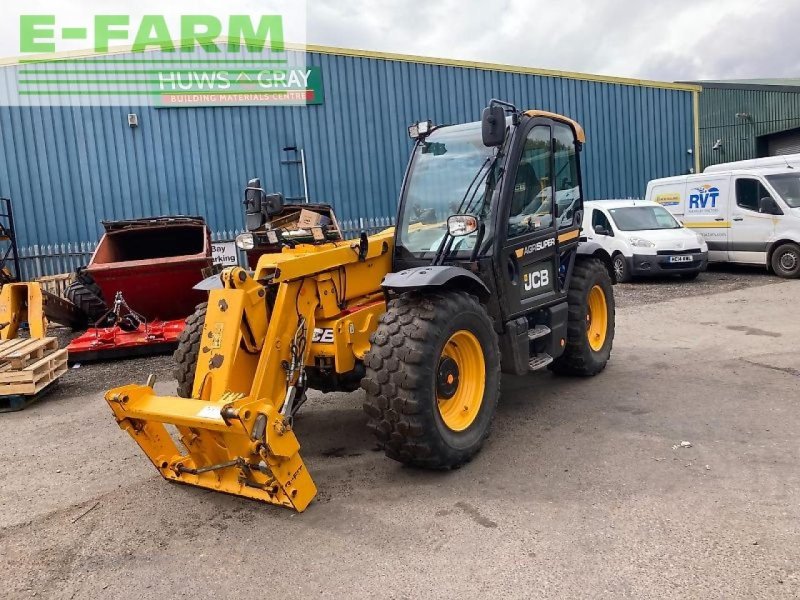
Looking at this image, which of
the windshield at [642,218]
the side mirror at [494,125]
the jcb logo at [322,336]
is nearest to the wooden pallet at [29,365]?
the jcb logo at [322,336]

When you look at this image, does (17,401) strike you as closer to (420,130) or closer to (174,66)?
(420,130)

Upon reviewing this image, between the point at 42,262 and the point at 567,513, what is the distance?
39.2ft

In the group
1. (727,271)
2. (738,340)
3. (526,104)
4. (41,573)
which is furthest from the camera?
(526,104)

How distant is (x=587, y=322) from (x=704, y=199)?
8912mm

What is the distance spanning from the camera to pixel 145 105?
12.9m

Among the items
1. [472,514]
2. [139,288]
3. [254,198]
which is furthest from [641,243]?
[472,514]

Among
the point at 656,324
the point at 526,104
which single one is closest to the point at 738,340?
Result: the point at 656,324

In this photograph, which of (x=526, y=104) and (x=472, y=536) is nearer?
(x=472, y=536)

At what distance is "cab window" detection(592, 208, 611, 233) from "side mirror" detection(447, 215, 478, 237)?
9.50 meters

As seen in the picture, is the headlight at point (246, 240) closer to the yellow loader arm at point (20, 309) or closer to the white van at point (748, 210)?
the yellow loader arm at point (20, 309)

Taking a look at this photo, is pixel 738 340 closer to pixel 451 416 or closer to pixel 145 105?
pixel 451 416

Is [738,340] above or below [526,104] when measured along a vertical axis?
below

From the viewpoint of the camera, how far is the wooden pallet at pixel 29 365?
6.07 metres

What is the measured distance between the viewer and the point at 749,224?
12.6 metres
